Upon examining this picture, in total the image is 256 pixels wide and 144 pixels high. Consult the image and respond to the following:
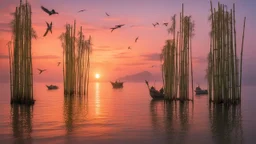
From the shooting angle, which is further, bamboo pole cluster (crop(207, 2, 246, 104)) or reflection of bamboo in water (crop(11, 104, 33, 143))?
bamboo pole cluster (crop(207, 2, 246, 104))

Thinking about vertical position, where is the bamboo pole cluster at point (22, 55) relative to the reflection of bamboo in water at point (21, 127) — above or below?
above

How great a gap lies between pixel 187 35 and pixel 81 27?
14.1 meters

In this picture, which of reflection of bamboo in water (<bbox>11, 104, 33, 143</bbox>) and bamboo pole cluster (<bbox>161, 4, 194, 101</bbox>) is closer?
reflection of bamboo in water (<bbox>11, 104, 33, 143</bbox>)

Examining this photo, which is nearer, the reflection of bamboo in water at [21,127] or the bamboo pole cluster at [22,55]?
the reflection of bamboo in water at [21,127]

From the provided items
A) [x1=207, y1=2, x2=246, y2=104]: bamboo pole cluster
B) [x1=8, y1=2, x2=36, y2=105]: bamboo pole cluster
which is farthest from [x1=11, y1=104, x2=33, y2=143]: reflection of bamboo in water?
[x1=207, y1=2, x2=246, y2=104]: bamboo pole cluster

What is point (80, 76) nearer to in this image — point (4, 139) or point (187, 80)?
point (187, 80)

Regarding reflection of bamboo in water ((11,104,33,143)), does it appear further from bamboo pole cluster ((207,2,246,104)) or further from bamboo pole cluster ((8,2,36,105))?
bamboo pole cluster ((207,2,246,104))

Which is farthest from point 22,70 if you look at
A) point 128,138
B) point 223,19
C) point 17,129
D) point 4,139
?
point 223,19

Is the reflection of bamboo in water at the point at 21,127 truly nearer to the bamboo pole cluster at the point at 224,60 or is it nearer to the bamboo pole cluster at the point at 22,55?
the bamboo pole cluster at the point at 22,55

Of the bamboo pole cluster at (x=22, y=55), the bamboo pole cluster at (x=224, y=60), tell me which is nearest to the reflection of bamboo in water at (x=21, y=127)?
the bamboo pole cluster at (x=22, y=55)

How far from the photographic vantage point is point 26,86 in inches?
802

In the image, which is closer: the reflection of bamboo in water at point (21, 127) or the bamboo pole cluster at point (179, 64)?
the reflection of bamboo in water at point (21, 127)

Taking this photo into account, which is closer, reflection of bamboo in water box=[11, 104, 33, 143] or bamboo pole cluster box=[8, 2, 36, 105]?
reflection of bamboo in water box=[11, 104, 33, 143]

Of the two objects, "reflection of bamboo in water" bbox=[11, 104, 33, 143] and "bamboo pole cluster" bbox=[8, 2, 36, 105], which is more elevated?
"bamboo pole cluster" bbox=[8, 2, 36, 105]
